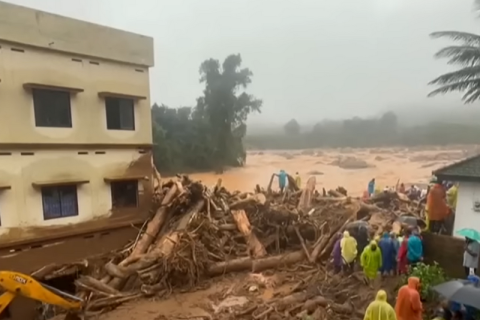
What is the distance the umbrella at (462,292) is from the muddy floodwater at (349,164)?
34.3 meters

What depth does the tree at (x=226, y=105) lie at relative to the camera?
4291 centimetres

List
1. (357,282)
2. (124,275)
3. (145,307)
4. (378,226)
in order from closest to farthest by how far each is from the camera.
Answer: (357,282)
(145,307)
(124,275)
(378,226)

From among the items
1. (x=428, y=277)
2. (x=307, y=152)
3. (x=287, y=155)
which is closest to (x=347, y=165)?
(x=307, y=152)

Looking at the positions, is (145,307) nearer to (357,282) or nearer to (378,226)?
(357,282)

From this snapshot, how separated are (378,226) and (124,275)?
8.56 metres

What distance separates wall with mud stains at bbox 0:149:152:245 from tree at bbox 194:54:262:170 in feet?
90.8

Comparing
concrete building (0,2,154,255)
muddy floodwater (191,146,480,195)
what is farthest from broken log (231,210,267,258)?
muddy floodwater (191,146,480,195)

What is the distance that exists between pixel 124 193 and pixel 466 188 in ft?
38.1

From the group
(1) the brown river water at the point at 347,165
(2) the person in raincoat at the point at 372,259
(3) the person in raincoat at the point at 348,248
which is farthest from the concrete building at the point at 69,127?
(1) the brown river water at the point at 347,165

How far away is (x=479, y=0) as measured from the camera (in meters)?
15.6

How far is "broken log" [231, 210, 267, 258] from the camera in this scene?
1310 centimetres

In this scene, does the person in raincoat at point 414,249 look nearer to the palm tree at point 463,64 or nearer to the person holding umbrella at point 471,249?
the person holding umbrella at point 471,249

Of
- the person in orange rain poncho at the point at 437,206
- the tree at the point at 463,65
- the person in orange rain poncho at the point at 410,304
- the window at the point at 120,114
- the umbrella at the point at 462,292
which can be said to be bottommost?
the person in orange rain poncho at the point at 410,304

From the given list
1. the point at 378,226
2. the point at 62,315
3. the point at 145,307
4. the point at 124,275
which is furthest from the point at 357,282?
the point at 62,315
